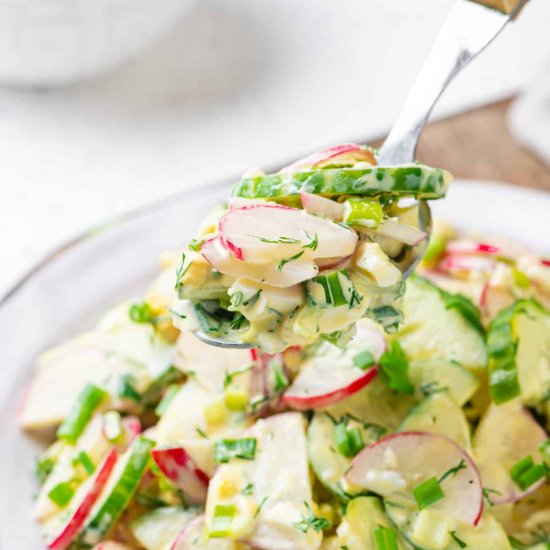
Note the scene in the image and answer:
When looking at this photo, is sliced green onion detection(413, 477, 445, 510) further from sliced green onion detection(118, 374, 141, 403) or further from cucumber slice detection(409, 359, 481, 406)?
sliced green onion detection(118, 374, 141, 403)

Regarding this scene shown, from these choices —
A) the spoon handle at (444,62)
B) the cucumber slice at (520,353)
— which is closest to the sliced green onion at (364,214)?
the spoon handle at (444,62)

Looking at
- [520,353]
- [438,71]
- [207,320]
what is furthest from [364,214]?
[520,353]

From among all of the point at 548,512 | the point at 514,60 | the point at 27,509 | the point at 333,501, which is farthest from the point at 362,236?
the point at 514,60

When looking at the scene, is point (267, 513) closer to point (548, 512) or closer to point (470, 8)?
point (548, 512)

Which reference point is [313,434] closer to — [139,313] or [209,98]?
[139,313]

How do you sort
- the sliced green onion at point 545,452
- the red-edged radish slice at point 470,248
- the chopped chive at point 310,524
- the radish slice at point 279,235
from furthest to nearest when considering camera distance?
the red-edged radish slice at point 470,248, the sliced green onion at point 545,452, the chopped chive at point 310,524, the radish slice at point 279,235

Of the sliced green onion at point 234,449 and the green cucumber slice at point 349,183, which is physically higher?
the green cucumber slice at point 349,183

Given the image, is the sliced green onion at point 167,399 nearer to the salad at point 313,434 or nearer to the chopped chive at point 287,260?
the salad at point 313,434
